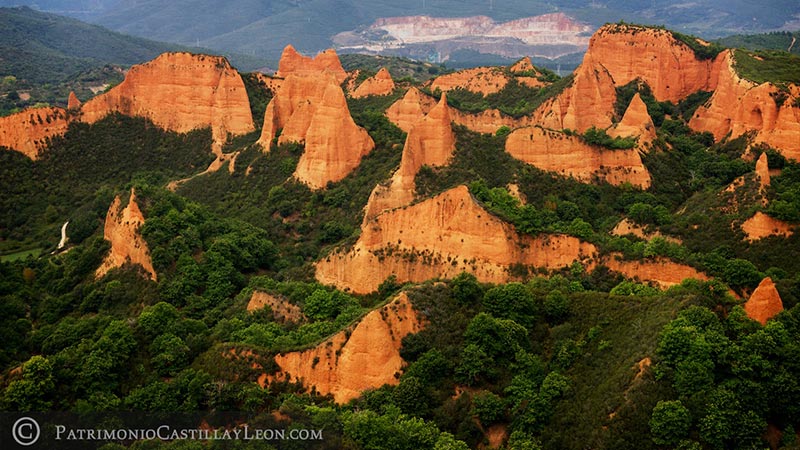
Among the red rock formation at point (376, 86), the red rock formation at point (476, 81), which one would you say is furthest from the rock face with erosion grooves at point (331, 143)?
the red rock formation at point (476, 81)

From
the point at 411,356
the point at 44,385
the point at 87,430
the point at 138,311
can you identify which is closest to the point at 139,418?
the point at 87,430

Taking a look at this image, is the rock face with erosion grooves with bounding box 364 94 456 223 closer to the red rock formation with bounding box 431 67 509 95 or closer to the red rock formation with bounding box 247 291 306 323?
the red rock formation with bounding box 247 291 306 323

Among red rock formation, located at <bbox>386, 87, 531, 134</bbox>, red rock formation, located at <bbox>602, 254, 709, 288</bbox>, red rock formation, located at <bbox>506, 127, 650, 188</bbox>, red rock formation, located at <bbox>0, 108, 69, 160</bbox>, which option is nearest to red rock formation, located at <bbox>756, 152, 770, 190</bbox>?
red rock formation, located at <bbox>506, 127, 650, 188</bbox>

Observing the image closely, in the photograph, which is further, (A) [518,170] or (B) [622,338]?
(A) [518,170]

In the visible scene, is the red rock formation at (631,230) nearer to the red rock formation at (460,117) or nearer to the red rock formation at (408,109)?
the red rock formation at (460,117)

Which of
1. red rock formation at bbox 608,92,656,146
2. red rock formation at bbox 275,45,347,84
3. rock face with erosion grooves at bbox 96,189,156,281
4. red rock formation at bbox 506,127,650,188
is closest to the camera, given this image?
rock face with erosion grooves at bbox 96,189,156,281

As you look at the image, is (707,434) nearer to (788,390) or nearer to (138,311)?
(788,390)
